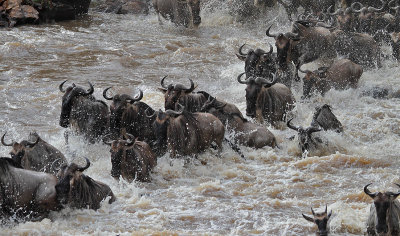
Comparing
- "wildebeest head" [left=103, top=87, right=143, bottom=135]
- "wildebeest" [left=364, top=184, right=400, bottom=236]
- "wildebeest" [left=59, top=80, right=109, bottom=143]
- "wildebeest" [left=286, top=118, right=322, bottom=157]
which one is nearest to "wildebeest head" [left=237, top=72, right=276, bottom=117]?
"wildebeest" [left=286, top=118, right=322, bottom=157]

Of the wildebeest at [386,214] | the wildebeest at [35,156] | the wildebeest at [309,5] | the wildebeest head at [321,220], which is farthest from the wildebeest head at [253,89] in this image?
the wildebeest at [309,5]

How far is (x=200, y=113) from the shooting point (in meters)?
11.0

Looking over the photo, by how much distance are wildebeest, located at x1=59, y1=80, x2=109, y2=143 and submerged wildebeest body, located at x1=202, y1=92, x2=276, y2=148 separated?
67.9 inches

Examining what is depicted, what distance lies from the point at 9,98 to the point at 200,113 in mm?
5097

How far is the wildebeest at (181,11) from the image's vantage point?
22075mm

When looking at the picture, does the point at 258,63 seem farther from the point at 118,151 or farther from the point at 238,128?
the point at 118,151

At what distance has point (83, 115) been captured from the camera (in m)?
11.2

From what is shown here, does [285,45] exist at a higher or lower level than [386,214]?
higher

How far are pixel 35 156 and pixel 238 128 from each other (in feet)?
11.9

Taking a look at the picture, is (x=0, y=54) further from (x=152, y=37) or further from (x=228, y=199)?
(x=228, y=199)

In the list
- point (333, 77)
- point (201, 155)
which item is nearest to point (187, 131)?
point (201, 155)

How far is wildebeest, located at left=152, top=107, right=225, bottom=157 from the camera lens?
10391 mm

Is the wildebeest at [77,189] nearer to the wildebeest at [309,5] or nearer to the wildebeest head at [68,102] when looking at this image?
the wildebeest head at [68,102]

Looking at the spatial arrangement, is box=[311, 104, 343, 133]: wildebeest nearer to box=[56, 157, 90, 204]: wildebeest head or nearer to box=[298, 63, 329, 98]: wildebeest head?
box=[298, 63, 329, 98]: wildebeest head
